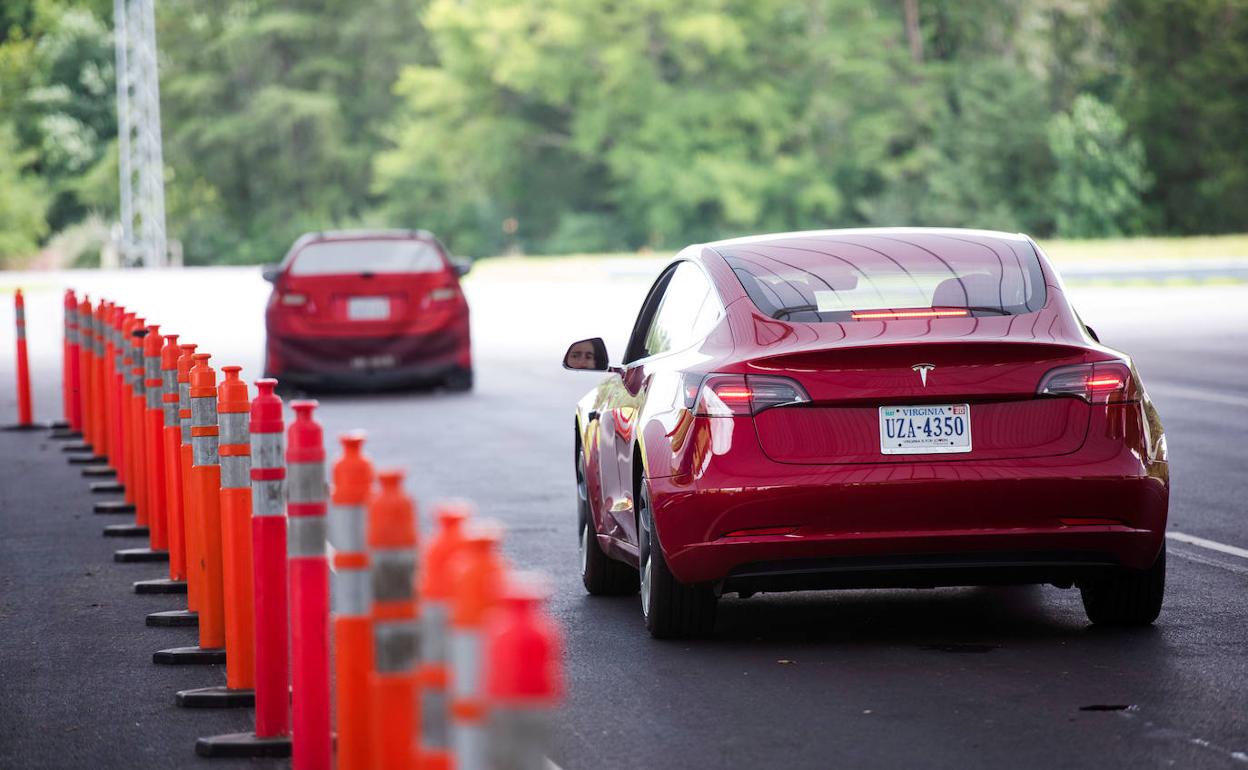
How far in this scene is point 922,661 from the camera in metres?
7.43

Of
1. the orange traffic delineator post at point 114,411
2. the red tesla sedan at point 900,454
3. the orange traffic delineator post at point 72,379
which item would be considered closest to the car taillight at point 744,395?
the red tesla sedan at point 900,454

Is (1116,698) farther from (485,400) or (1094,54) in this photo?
(1094,54)

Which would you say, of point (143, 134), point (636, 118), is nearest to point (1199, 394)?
point (143, 134)

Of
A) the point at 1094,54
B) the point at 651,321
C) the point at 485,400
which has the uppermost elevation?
the point at 1094,54

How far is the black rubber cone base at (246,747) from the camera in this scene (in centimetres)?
611

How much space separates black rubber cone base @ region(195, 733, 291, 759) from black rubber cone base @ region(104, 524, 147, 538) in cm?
535

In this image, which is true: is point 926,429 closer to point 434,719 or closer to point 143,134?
point 434,719

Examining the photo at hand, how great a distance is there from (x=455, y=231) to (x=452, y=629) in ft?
272

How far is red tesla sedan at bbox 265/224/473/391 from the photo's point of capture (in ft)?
68.4

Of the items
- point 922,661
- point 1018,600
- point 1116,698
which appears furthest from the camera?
point 1018,600

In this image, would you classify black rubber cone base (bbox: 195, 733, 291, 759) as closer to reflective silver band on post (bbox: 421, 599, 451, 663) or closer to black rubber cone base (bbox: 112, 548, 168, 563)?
reflective silver band on post (bbox: 421, 599, 451, 663)

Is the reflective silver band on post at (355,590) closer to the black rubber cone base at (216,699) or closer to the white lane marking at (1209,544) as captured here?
the black rubber cone base at (216,699)

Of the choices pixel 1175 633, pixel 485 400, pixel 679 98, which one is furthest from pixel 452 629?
pixel 679 98

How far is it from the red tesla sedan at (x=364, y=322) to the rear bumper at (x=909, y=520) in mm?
13677
